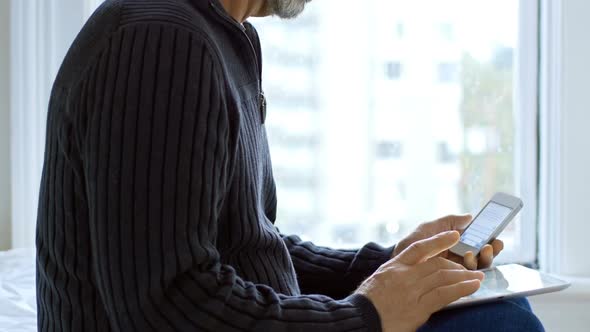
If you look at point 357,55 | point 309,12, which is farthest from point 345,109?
point 309,12

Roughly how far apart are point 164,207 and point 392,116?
3.45 feet

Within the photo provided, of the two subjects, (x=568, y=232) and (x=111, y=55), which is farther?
(x=568, y=232)

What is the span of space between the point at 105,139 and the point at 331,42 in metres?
1.05

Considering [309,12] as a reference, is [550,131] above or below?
below

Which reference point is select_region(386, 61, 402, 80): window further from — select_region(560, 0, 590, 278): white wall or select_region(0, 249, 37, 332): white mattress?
select_region(0, 249, 37, 332): white mattress

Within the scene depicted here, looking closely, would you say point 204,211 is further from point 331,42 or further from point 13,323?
point 331,42

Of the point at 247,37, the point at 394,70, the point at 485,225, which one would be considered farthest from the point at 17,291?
the point at 394,70

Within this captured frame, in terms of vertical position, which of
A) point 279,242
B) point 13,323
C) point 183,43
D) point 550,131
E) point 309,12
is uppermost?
point 309,12

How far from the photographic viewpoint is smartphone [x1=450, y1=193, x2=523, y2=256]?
3.41 ft

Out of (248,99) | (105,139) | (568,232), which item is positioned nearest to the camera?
(105,139)

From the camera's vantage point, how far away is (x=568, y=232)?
5.13 ft

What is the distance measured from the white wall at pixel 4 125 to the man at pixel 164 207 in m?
0.79

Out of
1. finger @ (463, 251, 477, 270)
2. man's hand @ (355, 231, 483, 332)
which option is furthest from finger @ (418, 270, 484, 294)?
finger @ (463, 251, 477, 270)

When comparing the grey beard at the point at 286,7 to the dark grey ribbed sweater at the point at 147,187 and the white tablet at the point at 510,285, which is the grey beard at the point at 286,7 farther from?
the white tablet at the point at 510,285
